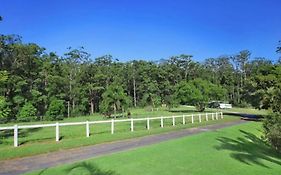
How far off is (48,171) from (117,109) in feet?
120

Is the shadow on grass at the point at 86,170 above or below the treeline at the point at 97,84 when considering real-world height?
below

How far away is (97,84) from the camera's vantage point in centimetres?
7525

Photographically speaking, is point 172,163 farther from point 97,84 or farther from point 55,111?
point 97,84

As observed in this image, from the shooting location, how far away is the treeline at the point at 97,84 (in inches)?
1885

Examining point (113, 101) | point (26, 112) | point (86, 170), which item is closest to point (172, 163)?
point (86, 170)

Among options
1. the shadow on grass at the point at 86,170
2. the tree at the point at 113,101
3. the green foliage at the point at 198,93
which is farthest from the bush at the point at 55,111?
the shadow on grass at the point at 86,170

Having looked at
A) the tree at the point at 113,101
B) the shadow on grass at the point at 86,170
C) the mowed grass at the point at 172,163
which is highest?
the tree at the point at 113,101

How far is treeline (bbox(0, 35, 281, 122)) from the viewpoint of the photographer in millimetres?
47875

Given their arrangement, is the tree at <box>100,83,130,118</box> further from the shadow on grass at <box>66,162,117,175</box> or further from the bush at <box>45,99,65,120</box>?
the shadow on grass at <box>66,162,117,175</box>

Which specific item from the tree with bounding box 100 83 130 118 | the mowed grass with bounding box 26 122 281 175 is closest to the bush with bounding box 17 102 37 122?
the tree with bounding box 100 83 130 118

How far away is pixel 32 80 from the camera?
6025cm

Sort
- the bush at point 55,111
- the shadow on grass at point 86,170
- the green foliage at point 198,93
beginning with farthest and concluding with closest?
the green foliage at point 198,93
the bush at point 55,111
the shadow on grass at point 86,170

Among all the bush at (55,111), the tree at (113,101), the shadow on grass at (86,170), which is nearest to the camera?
the shadow on grass at (86,170)

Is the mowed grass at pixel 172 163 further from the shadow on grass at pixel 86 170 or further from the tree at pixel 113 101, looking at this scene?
the tree at pixel 113 101
